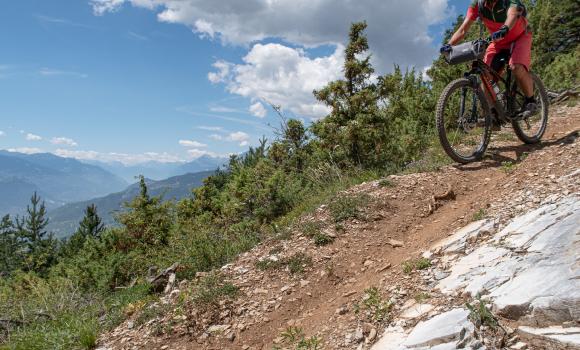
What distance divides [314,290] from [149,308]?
2.38 m

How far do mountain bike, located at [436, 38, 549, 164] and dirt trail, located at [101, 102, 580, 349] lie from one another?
25.9 inches

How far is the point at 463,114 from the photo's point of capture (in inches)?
295

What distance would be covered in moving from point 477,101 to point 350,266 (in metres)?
4.34

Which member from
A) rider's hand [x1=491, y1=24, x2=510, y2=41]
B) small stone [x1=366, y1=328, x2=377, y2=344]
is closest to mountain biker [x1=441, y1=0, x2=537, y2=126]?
rider's hand [x1=491, y1=24, x2=510, y2=41]

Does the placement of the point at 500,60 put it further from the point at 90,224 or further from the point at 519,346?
the point at 90,224

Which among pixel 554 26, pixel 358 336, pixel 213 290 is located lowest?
pixel 358 336

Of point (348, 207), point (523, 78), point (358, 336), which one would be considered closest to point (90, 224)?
point (348, 207)

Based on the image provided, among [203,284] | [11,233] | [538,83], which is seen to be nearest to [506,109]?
[538,83]

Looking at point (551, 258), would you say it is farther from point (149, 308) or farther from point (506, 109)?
point (506, 109)

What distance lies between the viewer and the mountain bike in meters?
7.07

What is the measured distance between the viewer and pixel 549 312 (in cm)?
284

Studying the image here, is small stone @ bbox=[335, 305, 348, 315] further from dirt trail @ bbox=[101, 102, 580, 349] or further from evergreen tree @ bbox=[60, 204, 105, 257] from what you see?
evergreen tree @ bbox=[60, 204, 105, 257]

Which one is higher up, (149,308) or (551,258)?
(551,258)

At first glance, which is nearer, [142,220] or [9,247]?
[142,220]
